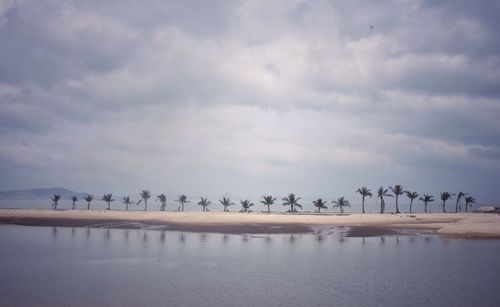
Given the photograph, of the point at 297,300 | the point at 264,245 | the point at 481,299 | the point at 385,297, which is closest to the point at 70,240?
the point at 264,245

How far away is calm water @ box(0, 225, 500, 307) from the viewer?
22.4 m

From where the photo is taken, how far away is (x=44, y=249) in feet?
138

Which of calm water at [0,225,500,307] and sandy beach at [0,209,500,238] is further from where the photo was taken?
sandy beach at [0,209,500,238]

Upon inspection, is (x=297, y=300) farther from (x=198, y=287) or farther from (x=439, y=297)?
(x=439, y=297)

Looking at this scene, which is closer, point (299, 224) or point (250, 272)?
point (250, 272)

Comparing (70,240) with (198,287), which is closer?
(198,287)

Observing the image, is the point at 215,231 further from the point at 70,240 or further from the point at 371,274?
the point at 371,274

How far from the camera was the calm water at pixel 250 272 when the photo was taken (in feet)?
73.5

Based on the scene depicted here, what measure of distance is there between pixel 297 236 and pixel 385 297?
33.5 m

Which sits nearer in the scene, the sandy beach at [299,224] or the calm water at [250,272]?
the calm water at [250,272]

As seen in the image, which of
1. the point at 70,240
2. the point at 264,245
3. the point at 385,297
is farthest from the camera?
the point at 70,240

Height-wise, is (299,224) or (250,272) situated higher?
(250,272)

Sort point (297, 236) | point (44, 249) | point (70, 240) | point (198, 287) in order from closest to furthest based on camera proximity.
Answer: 1. point (198, 287)
2. point (44, 249)
3. point (70, 240)
4. point (297, 236)

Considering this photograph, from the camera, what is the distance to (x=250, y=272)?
29922 mm
